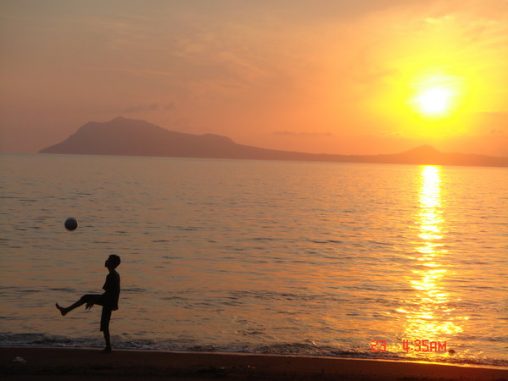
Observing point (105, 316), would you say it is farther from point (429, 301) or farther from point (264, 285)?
point (429, 301)

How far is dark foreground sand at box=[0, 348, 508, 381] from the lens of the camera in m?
10.4

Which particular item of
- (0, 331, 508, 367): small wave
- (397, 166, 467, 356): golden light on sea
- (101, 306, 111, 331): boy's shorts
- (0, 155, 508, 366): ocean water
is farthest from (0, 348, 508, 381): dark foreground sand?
(397, 166, 467, 356): golden light on sea

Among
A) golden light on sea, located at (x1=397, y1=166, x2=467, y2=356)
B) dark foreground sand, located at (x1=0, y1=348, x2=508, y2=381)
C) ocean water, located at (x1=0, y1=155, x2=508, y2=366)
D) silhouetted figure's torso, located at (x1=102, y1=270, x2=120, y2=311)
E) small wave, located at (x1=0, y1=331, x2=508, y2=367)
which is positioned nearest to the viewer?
dark foreground sand, located at (x1=0, y1=348, x2=508, y2=381)

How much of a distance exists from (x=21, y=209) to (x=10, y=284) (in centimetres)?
3228

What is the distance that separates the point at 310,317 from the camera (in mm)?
17234

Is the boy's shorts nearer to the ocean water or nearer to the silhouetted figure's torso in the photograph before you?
the silhouetted figure's torso
